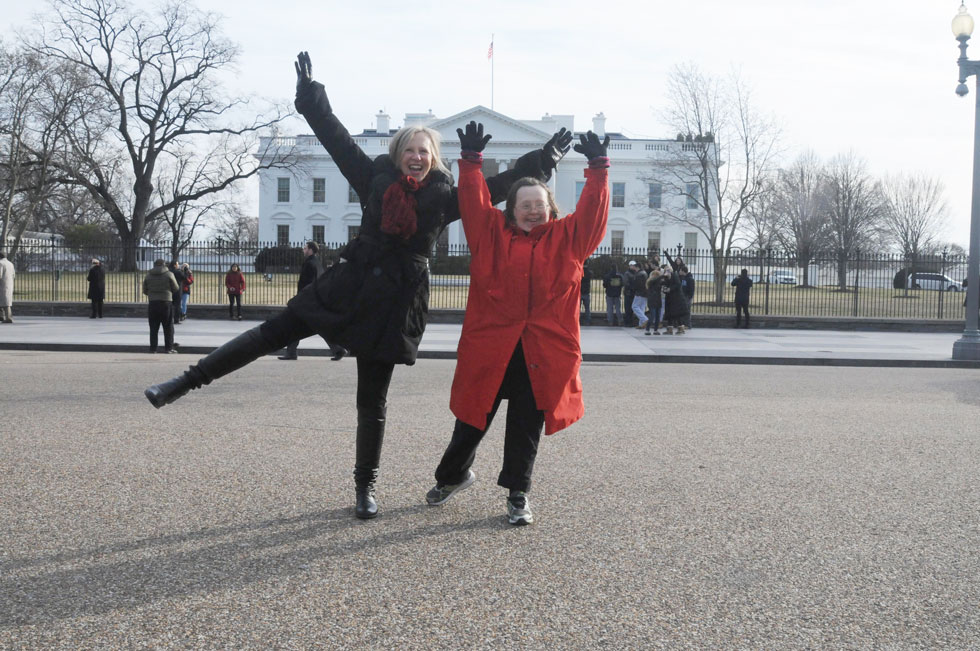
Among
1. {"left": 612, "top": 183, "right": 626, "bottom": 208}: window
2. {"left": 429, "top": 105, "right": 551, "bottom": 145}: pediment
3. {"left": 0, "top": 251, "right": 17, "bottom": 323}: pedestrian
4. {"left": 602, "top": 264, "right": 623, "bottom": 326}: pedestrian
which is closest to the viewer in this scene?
{"left": 0, "top": 251, "right": 17, "bottom": 323}: pedestrian

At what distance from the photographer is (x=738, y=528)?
12.3 ft

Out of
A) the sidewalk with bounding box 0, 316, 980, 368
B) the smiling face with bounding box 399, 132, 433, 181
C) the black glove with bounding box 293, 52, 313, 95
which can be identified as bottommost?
the sidewalk with bounding box 0, 316, 980, 368

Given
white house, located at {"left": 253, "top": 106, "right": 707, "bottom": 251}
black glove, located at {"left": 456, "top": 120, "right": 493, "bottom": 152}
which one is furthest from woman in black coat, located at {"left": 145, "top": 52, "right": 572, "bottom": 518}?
white house, located at {"left": 253, "top": 106, "right": 707, "bottom": 251}

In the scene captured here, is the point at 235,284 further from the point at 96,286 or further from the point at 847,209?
the point at 847,209

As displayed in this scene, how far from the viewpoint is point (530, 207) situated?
370 centimetres

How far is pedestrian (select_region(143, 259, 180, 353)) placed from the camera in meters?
12.6

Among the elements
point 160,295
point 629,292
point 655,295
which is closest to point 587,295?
point 629,292

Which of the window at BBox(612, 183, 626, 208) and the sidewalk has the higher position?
the window at BBox(612, 183, 626, 208)

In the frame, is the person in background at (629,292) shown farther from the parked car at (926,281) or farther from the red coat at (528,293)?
the red coat at (528,293)

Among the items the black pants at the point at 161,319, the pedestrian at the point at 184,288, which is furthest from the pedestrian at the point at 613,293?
the black pants at the point at 161,319

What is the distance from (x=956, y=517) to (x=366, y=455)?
2.70 metres

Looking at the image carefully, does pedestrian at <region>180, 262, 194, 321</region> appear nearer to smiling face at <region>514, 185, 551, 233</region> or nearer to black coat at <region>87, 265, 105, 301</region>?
black coat at <region>87, 265, 105, 301</region>

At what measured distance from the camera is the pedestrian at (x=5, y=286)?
18.5m

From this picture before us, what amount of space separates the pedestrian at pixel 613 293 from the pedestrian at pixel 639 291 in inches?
17.2
